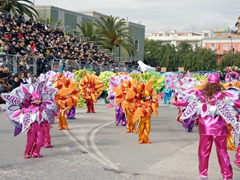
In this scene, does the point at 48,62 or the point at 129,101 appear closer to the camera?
the point at 129,101

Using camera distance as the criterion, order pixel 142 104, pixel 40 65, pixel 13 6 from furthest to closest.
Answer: pixel 13 6 → pixel 40 65 → pixel 142 104

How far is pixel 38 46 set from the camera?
26.2 metres

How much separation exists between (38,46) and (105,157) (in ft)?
61.7

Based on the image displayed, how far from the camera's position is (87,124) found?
13.9 m

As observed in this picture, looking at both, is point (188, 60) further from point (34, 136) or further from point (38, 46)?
point (34, 136)

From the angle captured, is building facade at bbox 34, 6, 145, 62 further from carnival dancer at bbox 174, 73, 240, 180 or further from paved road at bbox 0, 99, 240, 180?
carnival dancer at bbox 174, 73, 240, 180

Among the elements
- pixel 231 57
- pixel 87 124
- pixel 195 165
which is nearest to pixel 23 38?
pixel 87 124

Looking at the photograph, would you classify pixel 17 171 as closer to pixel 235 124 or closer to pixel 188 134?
pixel 235 124

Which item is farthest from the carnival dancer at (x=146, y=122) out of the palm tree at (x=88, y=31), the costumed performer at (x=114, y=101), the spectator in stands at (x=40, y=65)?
the palm tree at (x=88, y=31)

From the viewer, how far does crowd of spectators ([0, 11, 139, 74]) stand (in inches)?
875

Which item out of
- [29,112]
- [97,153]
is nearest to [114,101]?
[97,153]

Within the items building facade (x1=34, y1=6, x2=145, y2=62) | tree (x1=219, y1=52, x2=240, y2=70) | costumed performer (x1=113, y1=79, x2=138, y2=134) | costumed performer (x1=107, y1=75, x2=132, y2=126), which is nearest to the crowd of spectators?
building facade (x1=34, y1=6, x2=145, y2=62)

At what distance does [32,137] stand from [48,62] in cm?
1551

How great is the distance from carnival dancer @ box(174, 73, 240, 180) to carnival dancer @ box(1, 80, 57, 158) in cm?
310
